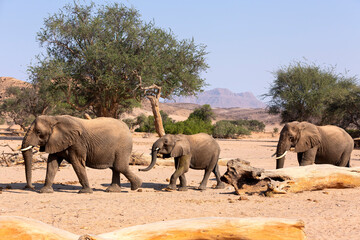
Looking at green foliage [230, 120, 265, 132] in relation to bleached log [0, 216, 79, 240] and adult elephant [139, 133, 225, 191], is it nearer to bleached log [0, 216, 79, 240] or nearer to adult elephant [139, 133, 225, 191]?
adult elephant [139, 133, 225, 191]

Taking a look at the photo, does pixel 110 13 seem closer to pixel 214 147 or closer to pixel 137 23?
pixel 137 23

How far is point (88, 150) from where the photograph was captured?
35.5ft

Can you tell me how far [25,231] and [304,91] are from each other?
42.3m

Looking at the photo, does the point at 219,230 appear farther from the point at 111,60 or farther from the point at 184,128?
the point at 184,128

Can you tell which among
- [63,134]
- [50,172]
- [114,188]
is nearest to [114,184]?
[114,188]

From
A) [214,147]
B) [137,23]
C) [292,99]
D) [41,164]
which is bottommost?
[41,164]

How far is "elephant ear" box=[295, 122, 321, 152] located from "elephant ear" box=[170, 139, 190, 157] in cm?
329

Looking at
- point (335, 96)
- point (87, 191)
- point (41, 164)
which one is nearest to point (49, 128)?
point (87, 191)

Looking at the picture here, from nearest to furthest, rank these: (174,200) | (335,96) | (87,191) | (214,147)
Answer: (174,200) < (87,191) < (214,147) < (335,96)

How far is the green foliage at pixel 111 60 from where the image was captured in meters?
28.7

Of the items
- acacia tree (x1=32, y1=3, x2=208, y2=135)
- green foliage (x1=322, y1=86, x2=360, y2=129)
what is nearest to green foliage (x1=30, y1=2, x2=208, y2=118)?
acacia tree (x1=32, y1=3, x2=208, y2=135)

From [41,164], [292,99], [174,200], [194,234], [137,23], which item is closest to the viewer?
[194,234]

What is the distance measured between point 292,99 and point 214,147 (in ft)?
110

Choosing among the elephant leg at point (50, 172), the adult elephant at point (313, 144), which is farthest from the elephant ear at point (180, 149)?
the elephant leg at point (50, 172)
